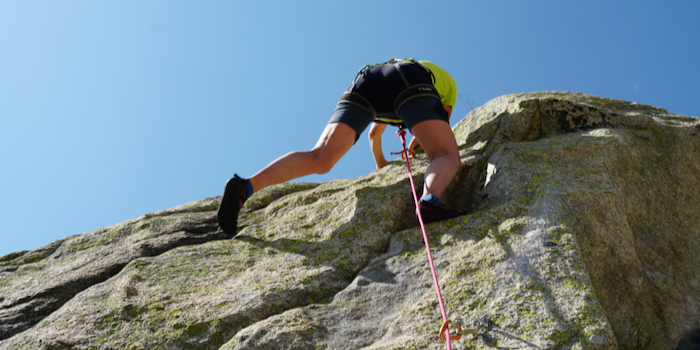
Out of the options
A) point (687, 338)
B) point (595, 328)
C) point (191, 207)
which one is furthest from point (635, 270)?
point (191, 207)

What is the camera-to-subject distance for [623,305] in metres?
3.82

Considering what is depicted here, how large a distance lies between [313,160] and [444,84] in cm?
204

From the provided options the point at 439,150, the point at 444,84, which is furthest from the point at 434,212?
the point at 444,84

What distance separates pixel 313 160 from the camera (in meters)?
4.85

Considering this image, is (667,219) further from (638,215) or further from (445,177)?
(445,177)

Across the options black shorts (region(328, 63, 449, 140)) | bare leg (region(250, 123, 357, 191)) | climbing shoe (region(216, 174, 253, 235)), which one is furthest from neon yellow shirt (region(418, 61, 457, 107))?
climbing shoe (region(216, 174, 253, 235))

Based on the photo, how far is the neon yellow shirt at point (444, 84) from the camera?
5.64 metres

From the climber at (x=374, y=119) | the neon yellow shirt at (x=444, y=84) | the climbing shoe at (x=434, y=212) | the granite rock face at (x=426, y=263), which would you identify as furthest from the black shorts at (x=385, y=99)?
the climbing shoe at (x=434, y=212)

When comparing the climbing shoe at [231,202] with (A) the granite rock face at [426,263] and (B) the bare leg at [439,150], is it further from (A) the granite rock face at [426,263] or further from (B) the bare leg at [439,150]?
(B) the bare leg at [439,150]

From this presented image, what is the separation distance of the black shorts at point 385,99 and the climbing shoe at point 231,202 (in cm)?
123

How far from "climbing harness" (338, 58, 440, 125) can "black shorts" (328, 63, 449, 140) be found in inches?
1.0

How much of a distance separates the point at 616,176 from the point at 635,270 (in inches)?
39.5

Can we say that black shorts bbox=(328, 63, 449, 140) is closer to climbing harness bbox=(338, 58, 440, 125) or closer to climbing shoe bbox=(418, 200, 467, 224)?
climbing harness bbox=(338, 58, 440, 125)

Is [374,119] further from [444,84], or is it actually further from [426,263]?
[426,263]
